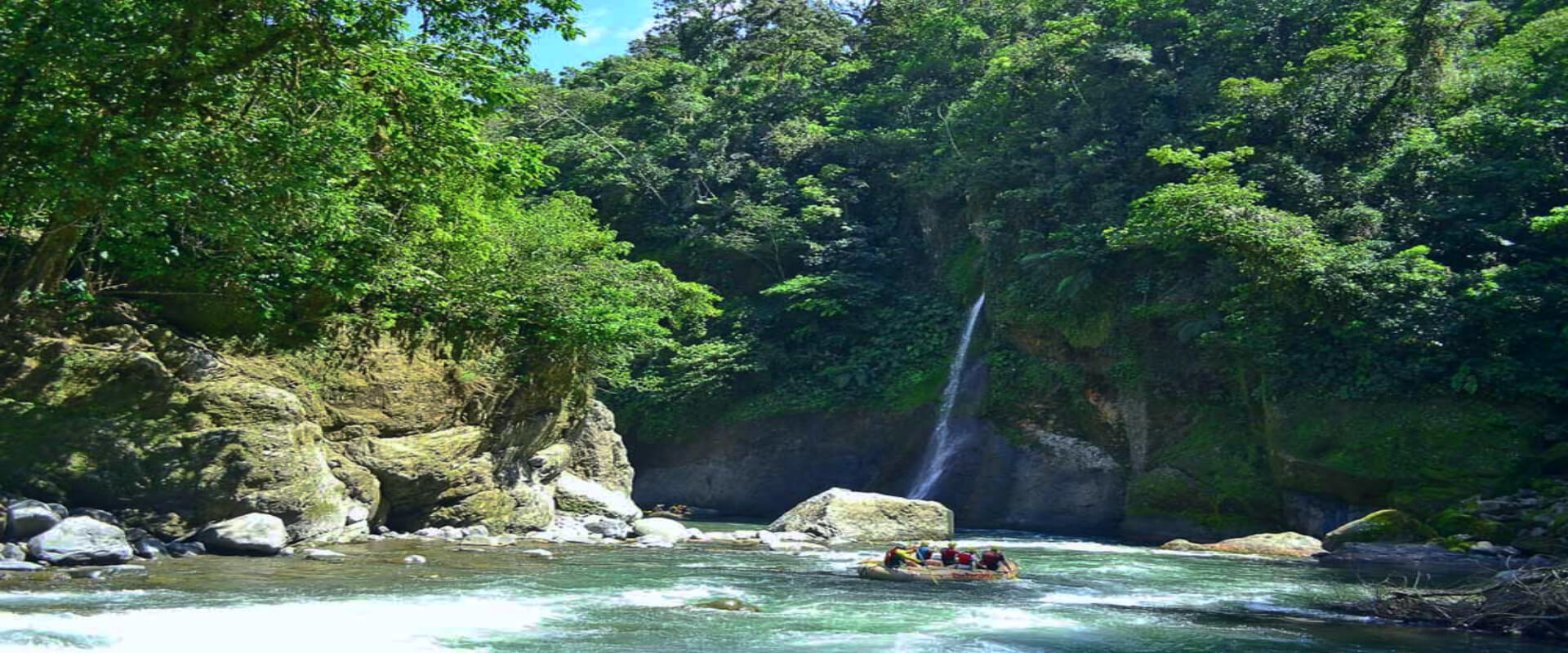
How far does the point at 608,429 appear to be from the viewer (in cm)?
2653

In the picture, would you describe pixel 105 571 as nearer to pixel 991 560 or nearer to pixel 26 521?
pixel 26 521

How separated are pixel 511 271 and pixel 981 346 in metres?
13.8

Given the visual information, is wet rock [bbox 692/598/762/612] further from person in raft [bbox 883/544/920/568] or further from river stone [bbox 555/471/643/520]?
river stone [bbox 555/471/643/520]

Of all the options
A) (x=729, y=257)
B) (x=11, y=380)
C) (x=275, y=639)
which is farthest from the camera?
(x=729, y=257)

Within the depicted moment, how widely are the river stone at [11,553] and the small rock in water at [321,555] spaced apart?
313 cm

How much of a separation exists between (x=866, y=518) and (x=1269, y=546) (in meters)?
7.14

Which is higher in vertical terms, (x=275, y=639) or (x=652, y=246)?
(x=652, y=246)

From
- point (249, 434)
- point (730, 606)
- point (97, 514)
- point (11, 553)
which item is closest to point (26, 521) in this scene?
point (11, 553)

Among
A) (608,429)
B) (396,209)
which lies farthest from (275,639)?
(608,429)

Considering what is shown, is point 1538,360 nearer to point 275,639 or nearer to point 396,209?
point 396,209

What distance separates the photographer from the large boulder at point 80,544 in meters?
12.5

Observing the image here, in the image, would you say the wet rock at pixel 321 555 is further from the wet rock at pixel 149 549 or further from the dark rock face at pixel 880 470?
the dark rock face at pixel 880 470

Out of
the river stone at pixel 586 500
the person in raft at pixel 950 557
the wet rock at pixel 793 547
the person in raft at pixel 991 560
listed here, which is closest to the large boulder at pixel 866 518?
the wet rock at pixel 793 547

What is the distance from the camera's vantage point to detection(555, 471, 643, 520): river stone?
922 inches
